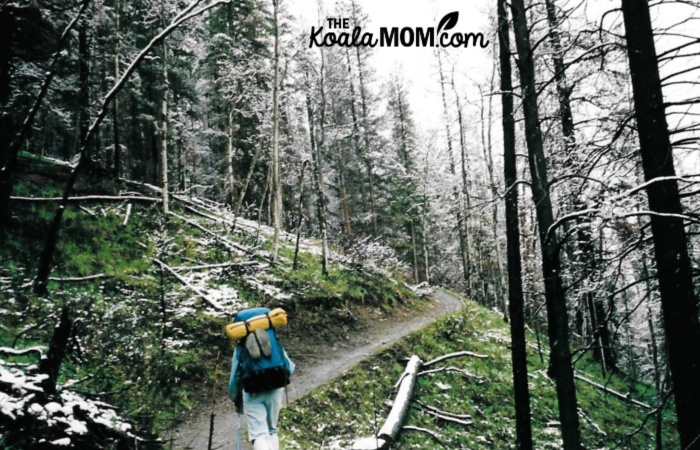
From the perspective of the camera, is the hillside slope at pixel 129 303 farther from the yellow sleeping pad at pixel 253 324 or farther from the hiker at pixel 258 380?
the yellow sleeping pad at pixel 253 324

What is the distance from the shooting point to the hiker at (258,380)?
13.5 ft

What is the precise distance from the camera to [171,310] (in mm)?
9914

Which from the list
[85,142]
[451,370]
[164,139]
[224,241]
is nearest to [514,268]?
[451,370]

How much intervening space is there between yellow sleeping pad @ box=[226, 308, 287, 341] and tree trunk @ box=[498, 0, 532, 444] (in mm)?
4782

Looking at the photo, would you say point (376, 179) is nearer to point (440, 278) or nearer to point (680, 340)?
point (440, 278)

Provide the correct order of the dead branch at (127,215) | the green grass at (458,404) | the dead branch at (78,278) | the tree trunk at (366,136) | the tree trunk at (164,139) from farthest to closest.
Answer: the tree trunk at (366,136), the tree trunk at (164,139), the dead branch at (127,215), the dead branch at (78,278), the green grass at (458,404)

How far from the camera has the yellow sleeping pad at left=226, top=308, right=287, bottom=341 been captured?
4102 mm

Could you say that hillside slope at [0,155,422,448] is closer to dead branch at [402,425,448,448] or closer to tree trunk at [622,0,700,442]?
dead branch at [402,425,448,448]

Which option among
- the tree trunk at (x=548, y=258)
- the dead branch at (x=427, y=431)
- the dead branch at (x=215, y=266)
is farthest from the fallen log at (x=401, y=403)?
the dead branch at (x=215, y=266)

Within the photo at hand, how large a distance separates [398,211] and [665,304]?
28.8 metres

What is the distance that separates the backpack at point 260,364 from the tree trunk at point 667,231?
4.10 m

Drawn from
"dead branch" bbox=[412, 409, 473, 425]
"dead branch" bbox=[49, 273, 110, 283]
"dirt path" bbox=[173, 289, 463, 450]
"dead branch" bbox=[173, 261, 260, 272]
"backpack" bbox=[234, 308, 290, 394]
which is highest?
"dead branch" bbox=[173, 261, 260, 272]

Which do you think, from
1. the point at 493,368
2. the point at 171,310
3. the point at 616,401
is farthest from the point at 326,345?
the point at 616,401

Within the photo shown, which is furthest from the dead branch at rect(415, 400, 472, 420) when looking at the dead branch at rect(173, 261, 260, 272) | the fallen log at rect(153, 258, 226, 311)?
the dead branch at rect(173, 261, 260, 272)
